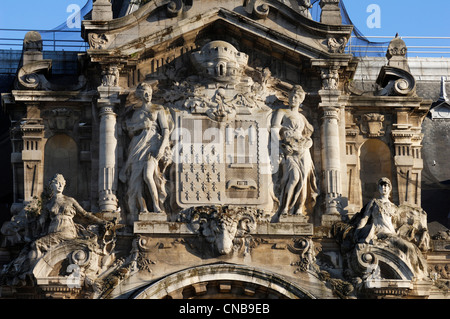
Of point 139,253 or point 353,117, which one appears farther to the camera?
point 353,117

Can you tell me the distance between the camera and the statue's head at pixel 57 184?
4369 cm

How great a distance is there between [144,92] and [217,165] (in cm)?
273

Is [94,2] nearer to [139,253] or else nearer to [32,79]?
[32,79]

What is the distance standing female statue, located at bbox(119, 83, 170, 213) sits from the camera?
145ft

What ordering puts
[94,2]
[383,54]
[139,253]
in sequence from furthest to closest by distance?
1. [383,54]
2. [94,2]
3. [139,253]

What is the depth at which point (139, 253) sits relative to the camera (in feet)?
142

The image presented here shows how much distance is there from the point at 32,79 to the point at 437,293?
1195 cm

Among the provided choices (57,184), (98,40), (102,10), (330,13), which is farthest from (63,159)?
(330,13)

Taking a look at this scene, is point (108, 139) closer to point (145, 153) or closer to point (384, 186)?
point (145, 153)

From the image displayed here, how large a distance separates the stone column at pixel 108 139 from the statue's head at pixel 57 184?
3.44 feet

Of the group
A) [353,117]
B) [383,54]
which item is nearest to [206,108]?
[353,117]

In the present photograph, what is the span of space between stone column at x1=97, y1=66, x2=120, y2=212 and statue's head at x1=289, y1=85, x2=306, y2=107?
4511 mm

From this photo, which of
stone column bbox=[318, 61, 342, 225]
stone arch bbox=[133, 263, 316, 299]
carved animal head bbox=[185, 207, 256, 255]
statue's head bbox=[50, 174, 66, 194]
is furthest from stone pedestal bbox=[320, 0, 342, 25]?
statue's head bbox=[50, 174, 66, 194]

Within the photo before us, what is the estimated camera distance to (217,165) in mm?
44438
